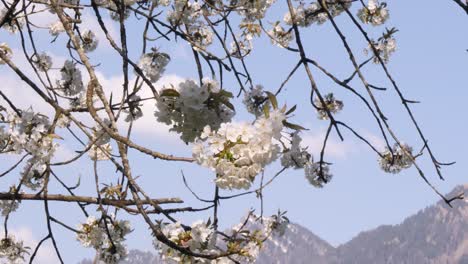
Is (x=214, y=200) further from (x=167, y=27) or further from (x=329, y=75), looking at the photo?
(x=167, y=27)

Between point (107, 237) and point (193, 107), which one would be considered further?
point (107, 237)

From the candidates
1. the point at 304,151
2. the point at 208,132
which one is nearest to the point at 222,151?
the point at 208,132

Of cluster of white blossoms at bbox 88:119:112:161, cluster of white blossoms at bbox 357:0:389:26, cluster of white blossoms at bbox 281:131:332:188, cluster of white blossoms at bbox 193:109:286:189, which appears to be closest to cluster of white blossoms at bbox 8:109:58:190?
cluster of white blossoms at bbox 88:119:112:161

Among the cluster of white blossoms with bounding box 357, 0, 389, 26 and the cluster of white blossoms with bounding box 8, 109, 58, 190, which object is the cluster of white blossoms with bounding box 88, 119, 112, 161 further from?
the cluster of white blossoms with bounding box 357, 0, 389, 26

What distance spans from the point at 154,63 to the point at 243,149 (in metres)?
1.74

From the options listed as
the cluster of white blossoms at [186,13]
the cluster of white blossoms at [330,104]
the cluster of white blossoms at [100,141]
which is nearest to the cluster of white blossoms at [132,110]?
the cluster of white blossoms at [100,141]

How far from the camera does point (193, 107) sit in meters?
2.38

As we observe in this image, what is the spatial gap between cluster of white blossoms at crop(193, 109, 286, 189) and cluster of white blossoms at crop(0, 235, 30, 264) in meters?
4.09

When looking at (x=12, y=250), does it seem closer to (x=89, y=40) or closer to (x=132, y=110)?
(x=89, y=40)

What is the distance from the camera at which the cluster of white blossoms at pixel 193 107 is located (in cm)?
238

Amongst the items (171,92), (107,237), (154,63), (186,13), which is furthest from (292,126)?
(186,13)

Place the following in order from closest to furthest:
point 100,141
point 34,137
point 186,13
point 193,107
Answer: point 193,107, point 34,137, point 100,141, point 186,13

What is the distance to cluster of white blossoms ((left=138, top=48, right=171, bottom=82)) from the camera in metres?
3.74

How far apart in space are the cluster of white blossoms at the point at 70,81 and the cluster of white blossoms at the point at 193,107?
2.61 m
